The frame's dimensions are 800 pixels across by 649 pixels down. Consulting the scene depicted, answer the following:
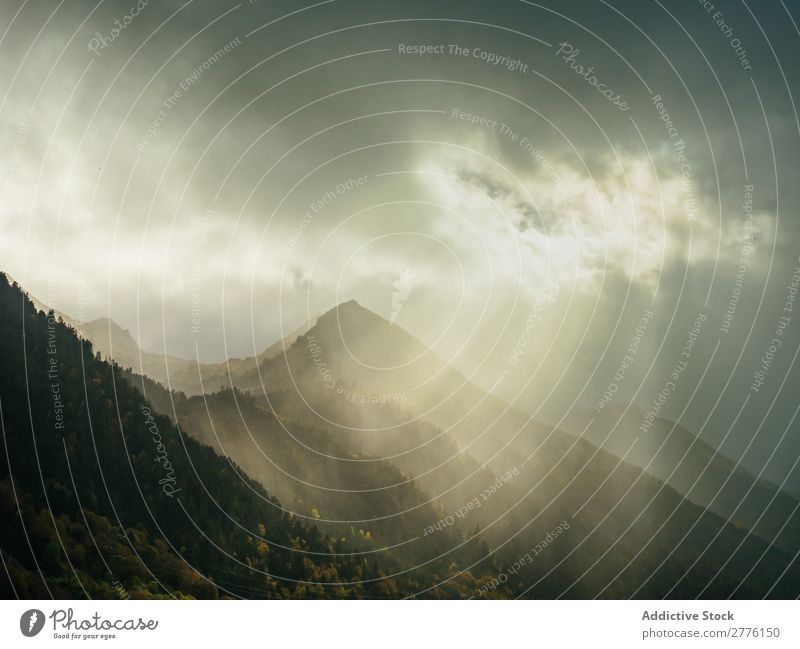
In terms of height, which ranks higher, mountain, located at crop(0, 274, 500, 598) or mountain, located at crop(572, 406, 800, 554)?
mountain, located at crop(0, 274, 500, 598)

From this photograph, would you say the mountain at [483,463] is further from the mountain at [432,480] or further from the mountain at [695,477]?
the mountain at [695,477]

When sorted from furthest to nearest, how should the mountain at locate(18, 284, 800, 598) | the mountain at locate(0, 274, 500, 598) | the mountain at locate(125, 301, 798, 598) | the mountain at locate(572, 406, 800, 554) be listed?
the mountain at locate(572, 406, 800, 554) → the mountain at locate(125, 301, 798, 598) → the mountain at locate(18, 284, 800, 598) → the mountain at locate(0, 274, 500, 598)

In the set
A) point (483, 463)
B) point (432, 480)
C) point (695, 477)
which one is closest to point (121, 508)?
point (432, 480)

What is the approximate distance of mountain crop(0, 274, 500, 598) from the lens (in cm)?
1623

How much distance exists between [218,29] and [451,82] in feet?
27.7

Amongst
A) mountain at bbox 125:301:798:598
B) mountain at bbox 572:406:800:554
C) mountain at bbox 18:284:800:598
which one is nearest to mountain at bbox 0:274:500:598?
mountain at bbox 18:284:800:598

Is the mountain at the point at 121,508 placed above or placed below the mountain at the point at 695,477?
above

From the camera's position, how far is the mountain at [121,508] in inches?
639

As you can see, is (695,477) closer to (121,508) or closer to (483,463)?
(483,463)

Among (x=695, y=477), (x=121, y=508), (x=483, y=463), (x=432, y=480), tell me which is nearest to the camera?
(x=121, y=508)

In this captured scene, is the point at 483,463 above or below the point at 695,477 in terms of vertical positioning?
above

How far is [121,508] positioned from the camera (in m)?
19.4

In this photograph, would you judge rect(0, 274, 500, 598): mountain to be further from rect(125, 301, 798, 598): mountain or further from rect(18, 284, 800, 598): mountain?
rect(125, 301, 798, 598): mountain

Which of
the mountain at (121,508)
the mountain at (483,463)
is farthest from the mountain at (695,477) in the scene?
the mountain at (121,508)
